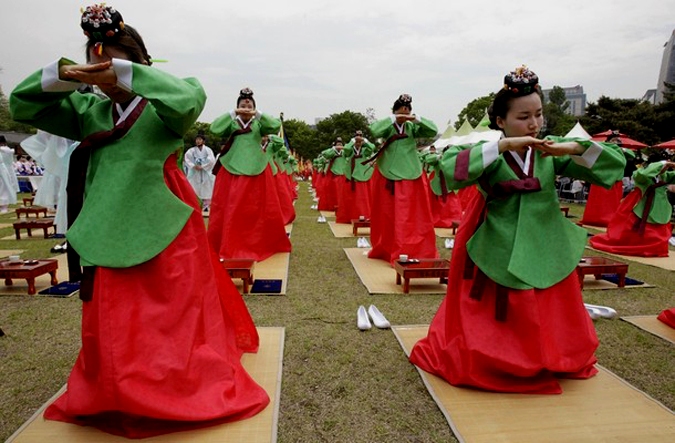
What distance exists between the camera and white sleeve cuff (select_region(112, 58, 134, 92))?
1932 millimetres

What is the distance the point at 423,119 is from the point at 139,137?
4.23 meters

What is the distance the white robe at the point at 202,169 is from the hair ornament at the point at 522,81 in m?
10.1

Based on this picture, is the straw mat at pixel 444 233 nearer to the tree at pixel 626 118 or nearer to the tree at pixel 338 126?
the tree at pixel 626 118

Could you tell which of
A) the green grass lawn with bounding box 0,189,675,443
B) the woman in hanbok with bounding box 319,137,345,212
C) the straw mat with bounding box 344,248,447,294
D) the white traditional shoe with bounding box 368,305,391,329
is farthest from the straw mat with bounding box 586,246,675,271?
the woman in hanbok with bounding box 319,137,345,212

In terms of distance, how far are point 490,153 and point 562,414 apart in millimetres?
1614

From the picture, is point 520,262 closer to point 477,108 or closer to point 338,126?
point 477,108

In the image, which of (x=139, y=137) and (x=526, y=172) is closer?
(x=139, y=137)

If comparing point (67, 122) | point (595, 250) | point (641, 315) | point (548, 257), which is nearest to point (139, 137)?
point (67, 122)

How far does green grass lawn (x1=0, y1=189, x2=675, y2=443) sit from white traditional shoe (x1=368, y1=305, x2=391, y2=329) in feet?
0.26

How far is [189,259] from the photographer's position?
8.04 feet

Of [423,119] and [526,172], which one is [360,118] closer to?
[423,119]

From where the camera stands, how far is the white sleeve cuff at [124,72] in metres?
1.93

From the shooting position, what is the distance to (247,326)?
3.27 meters

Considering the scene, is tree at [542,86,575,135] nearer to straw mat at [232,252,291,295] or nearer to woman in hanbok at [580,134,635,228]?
woman in hanbok at [580,134,635,228]
